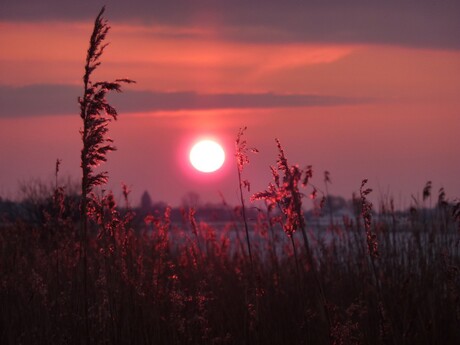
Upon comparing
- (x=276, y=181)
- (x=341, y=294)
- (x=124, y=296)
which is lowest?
(x=341, y=294)

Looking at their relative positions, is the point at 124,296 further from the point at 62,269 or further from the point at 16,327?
the point at 62,269

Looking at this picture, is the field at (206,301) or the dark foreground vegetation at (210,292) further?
the field at (206,301)

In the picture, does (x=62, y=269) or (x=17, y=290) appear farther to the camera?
Result: (x=62, y=269)

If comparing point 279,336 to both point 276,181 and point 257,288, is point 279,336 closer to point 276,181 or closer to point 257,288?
point 257,288

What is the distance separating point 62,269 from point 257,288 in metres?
3.77

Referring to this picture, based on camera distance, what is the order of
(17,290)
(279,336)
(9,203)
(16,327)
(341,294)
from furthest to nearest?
(9,203) → (341,294) → (17,290) → (16,327) → (279,336)

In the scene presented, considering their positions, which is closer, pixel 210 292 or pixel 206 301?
pixel 210 292

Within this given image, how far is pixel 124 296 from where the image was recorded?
18.9ft

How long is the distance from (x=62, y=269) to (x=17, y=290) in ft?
1.97

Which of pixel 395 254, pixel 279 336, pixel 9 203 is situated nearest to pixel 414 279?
pixel 395 254

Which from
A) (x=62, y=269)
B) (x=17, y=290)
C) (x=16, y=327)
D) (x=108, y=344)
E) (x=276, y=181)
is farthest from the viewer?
(x=62, y=269)

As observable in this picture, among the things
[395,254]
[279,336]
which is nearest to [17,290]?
[279,336]

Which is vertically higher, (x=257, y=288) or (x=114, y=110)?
(x=114, y=110)

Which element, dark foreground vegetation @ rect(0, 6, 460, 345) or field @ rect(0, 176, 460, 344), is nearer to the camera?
dark foreground vegetation @ rect(0, 6, 460, 345)
